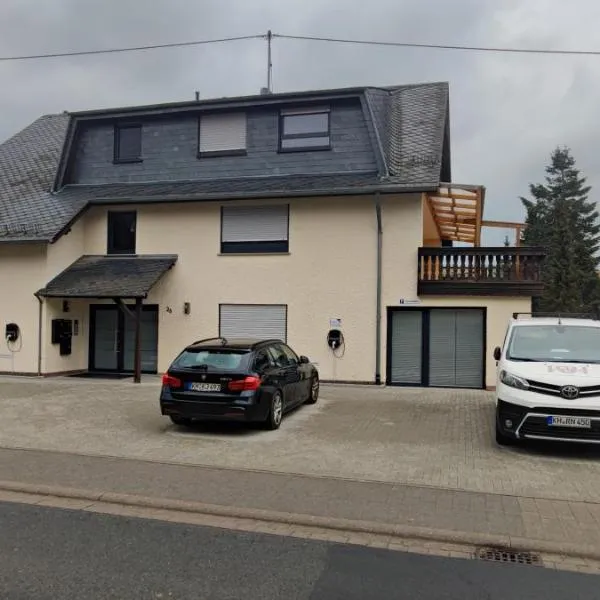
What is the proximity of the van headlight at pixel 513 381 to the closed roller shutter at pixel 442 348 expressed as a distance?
6612mm

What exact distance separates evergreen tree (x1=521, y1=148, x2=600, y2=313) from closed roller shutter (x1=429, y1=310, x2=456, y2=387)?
1328 inches

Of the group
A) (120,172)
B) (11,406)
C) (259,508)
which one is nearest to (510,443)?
(259,508)

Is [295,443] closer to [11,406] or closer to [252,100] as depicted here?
[11,406]

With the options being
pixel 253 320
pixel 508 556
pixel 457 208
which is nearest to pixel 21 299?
pixel 253 320

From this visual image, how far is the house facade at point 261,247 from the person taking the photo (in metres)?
14.9

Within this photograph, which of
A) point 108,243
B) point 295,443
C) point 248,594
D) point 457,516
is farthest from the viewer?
point 108,243

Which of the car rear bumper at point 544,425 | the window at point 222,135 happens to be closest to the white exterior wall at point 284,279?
the window at point 222,135

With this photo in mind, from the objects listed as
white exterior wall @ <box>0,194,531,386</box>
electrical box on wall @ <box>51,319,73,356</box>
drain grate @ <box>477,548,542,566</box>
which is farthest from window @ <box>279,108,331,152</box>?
drain grate @ <box>477,548,542,566</box>

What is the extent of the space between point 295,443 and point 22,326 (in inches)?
406

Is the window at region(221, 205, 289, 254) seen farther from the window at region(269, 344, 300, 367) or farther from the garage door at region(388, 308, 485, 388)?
the window at region(269, 344, 300, 367)

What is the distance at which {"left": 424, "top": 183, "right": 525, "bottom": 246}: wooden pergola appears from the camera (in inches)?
580

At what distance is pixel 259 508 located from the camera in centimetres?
571

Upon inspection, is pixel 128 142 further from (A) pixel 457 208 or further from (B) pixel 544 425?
(B) pixel 544 425

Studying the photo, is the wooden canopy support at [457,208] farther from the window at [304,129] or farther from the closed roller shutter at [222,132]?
the closed roller shutter at [222,132]
